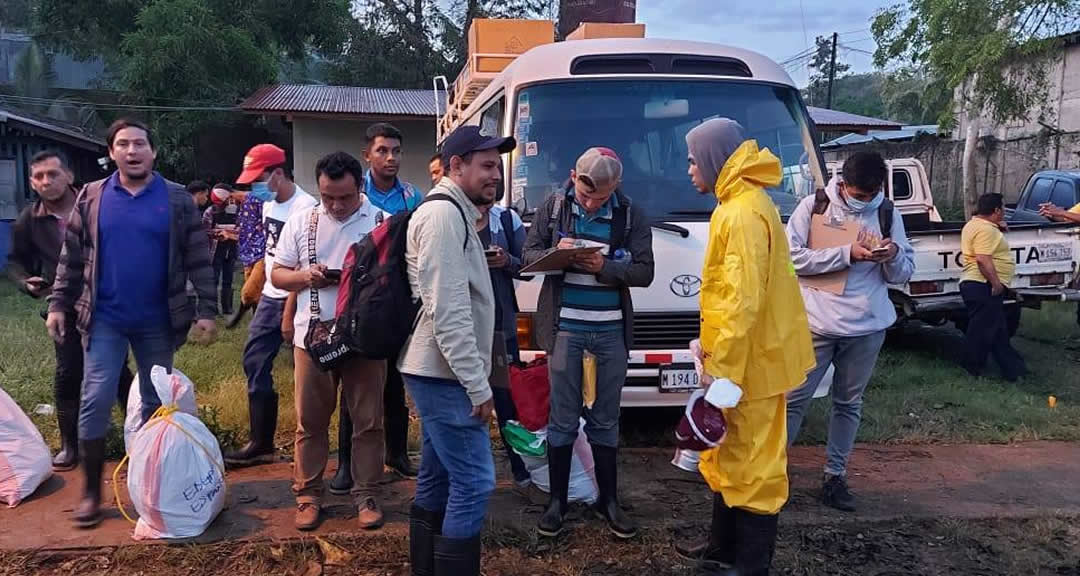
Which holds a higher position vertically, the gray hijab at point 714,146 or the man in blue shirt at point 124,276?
the gray hijab at point 714,146

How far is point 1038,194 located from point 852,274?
9.68 metres

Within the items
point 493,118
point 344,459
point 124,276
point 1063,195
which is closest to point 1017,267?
point 1063,195

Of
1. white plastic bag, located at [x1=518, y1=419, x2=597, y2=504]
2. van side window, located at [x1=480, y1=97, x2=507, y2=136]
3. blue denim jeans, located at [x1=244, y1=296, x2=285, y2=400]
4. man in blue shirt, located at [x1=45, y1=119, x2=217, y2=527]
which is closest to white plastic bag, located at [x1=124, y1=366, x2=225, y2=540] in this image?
man in blue shirt, located at [x1=45, y1=119, x2=217, y2=527]

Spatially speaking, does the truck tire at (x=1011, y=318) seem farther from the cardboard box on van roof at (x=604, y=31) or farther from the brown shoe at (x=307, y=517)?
the brown shoe at (x=307, y=517)

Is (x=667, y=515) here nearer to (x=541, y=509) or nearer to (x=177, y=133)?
(x=541, y=509)

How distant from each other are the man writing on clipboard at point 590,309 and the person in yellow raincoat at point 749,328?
606 millimetres

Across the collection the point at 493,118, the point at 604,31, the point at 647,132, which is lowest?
the point at 647,132

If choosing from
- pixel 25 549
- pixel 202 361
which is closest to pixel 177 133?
pixel 202 361

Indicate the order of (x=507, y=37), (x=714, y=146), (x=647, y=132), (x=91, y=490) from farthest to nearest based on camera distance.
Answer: (x=507, y=37) < (x=647, y=132) < (x=91, y=490) < (x=714, y=146)

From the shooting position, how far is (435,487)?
3434 millimetres

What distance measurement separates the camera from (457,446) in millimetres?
3164

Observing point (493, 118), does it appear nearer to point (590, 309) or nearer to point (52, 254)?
point (590, 309)

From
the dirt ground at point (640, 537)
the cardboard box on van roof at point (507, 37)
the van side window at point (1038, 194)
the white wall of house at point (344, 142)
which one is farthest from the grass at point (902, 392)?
the white wall of house at point (344, 142)

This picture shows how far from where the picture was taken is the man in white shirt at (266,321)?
4840 millimetres
